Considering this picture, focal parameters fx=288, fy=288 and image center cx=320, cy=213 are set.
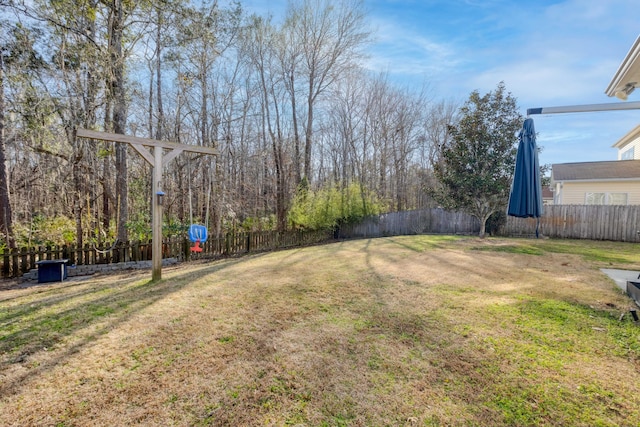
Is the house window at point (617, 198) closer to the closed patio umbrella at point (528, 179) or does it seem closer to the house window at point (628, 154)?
the house window at point (628, 154)

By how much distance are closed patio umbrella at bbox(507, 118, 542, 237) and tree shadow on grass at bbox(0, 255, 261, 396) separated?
5.52 m

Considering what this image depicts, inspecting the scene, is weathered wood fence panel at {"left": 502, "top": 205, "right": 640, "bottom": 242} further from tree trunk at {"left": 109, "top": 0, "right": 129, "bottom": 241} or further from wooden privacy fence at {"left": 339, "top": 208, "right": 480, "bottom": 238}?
tree trunk at {"left": 109, "top": 0, "right": 129, "bottom": 241}

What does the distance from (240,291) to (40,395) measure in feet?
8.19

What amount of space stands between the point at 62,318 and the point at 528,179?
649 cm

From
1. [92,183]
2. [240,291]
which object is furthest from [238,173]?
[240,291]

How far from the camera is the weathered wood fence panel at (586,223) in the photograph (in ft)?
35.0

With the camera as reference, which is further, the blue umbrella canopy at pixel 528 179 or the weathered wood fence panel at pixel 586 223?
the weathered wood fence panel at pixel 586 223

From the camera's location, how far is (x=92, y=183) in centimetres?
753

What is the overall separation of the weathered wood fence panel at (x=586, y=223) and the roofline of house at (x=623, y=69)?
27.7 feet

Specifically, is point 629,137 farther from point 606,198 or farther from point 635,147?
point 606,198

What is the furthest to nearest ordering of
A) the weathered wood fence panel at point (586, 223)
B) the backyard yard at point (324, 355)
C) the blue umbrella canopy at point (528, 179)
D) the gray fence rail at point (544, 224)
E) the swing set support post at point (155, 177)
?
the gray fence rail at point (544, 224) → the weathered wood fence panel at point (586, 223) → the swing set support post at point (155, 177) → the blue umbrella canopy at point (528, 179) → the backyard yard at point (324, 355)

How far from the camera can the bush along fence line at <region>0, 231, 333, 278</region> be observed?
6055mm

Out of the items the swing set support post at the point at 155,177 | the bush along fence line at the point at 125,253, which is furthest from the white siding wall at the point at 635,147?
the swing set support post at the point at 155,177

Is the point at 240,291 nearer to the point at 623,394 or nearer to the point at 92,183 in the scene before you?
the point at 623,394
